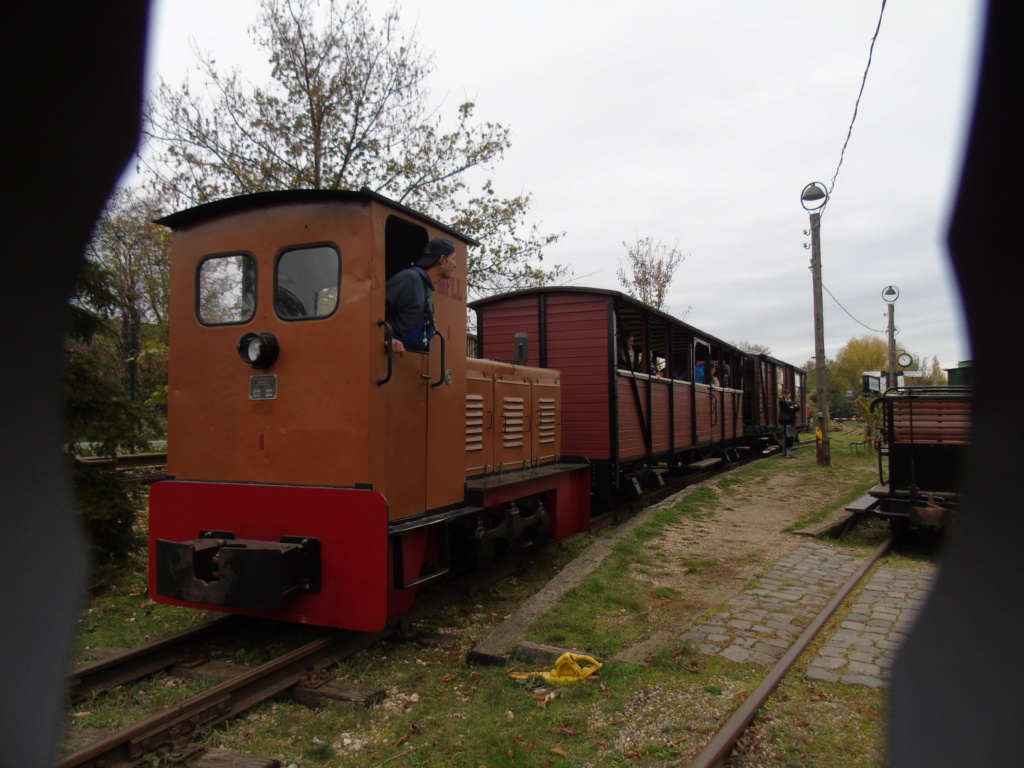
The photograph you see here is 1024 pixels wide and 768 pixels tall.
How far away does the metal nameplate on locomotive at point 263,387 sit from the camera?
4355 millimetres

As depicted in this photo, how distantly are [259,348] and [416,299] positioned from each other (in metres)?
1.09

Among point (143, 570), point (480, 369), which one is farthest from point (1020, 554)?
point (143, 570)

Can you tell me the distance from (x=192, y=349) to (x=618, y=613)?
363cm

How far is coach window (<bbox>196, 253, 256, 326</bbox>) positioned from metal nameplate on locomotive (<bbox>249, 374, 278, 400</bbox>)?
44cm

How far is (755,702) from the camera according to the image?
3197 mm

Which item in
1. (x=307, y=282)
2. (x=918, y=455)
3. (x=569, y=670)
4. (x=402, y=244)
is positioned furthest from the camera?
(x=918, y=455)

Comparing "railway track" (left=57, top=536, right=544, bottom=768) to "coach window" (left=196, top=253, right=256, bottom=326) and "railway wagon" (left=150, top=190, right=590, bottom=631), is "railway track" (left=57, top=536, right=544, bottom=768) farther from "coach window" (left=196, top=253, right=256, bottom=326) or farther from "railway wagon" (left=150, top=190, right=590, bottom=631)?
"coach window" (left=196, top=253, right=256, bottom=326)

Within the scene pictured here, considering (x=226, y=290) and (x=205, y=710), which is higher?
(x=226, y=290)

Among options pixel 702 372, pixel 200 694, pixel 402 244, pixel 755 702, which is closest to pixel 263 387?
pixel 402 244

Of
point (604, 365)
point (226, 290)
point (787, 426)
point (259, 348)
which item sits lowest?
point (787, 426)

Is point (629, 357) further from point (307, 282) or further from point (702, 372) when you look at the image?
point (307, 282)

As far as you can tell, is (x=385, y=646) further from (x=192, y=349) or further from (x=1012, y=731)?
(x=1012, y=731)

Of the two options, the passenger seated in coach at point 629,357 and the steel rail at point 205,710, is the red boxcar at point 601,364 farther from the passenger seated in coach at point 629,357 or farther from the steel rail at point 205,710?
the steel rail at point 205,710

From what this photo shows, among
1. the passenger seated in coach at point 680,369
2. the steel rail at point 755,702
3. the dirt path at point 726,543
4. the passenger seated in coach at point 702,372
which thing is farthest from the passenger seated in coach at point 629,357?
the steel rail at point 755,702
